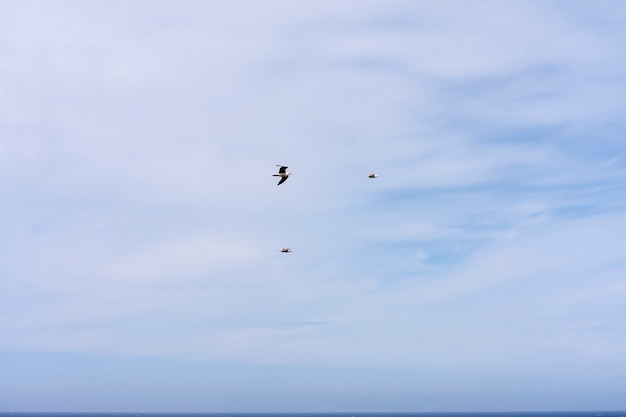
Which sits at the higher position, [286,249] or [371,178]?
[371,178]

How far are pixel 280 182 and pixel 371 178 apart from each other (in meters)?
14.2

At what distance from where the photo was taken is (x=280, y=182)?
6969 centimetres

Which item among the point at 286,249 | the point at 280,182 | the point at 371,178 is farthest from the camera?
the point at 286,249

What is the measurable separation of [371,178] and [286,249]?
15.1 metres

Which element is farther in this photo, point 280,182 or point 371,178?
point 371,178

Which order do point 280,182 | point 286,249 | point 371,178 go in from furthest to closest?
point 286,249 → point 371,178 → point 280,182

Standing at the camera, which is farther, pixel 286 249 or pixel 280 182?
pixel 286 249

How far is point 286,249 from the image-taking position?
8562 cm

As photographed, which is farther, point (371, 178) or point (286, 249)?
point (286, 249)

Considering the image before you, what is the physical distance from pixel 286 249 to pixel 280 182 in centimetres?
1785
